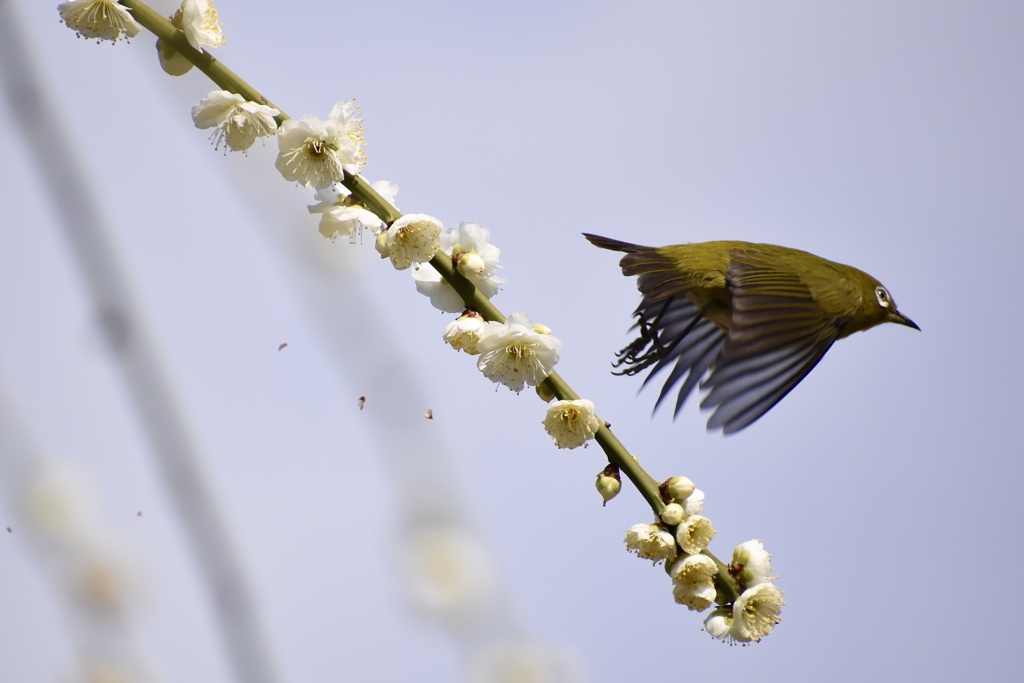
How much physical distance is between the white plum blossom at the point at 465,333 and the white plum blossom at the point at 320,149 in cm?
42

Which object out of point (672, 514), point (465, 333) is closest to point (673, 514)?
point (672, 514)

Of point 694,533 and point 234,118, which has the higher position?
point 234,118

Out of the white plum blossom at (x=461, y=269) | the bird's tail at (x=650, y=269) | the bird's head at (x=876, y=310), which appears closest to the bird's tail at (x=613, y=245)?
the bird's tail at (x=650, y=269)

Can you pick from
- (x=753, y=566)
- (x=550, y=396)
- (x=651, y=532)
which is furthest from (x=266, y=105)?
(x=753, y=566)

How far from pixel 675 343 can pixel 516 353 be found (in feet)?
4.81

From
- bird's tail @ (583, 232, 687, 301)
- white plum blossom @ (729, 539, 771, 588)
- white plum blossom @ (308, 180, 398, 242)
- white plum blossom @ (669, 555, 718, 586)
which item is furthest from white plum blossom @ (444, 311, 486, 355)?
bird's tail @ (583, 232, 687, 301)

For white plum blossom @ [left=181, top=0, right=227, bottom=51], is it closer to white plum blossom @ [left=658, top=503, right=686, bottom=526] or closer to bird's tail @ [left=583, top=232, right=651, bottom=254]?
white plum blossom @ [left=658, top=503, right=686, bottom=526]

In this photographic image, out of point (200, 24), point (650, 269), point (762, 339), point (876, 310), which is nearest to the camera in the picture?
point (200, 24)

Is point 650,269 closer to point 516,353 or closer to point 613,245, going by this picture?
point 613,245

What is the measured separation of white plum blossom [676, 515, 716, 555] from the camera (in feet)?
6.47

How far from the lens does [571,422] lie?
6.63ft

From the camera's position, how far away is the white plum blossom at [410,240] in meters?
2.03

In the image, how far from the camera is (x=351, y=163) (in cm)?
206

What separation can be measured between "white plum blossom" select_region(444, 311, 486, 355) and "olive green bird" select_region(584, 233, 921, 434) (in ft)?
3.08
